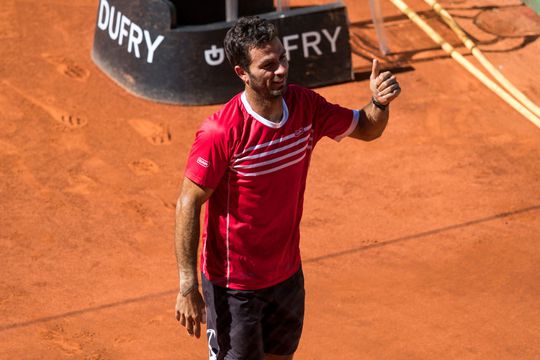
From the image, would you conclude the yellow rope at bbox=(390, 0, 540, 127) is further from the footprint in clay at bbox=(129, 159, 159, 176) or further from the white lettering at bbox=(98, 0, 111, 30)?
the footprint in clay at bbox=(129, 159, 159, 176)

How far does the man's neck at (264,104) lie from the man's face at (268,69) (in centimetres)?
4

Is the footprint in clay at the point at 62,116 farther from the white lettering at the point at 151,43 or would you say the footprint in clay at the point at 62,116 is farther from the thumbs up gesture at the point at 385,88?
the thumbs up gesture at the point at 385,88

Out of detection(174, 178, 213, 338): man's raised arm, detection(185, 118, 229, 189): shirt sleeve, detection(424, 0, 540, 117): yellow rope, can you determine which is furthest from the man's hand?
detection(424, 0, 540, 117): yellow rope

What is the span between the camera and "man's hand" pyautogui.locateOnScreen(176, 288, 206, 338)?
4836 mm

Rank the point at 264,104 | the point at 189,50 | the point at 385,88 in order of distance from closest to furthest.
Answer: the point at 264,104 < the point at 385,88 < the point at 189,50

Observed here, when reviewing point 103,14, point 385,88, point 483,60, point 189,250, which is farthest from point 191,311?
point 483,60

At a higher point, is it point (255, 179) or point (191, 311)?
point (255, 179)

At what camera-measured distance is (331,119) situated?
518cm

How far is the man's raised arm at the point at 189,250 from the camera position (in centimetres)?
480

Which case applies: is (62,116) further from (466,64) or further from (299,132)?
(299,132)

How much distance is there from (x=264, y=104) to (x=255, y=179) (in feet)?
1.17

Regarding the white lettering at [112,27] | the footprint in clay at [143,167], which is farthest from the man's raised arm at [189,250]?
the white lettering at [112,27]

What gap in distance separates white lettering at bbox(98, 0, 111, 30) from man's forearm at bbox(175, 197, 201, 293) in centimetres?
584

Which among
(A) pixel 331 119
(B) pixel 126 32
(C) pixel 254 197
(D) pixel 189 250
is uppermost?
(A) pixel 331 119
